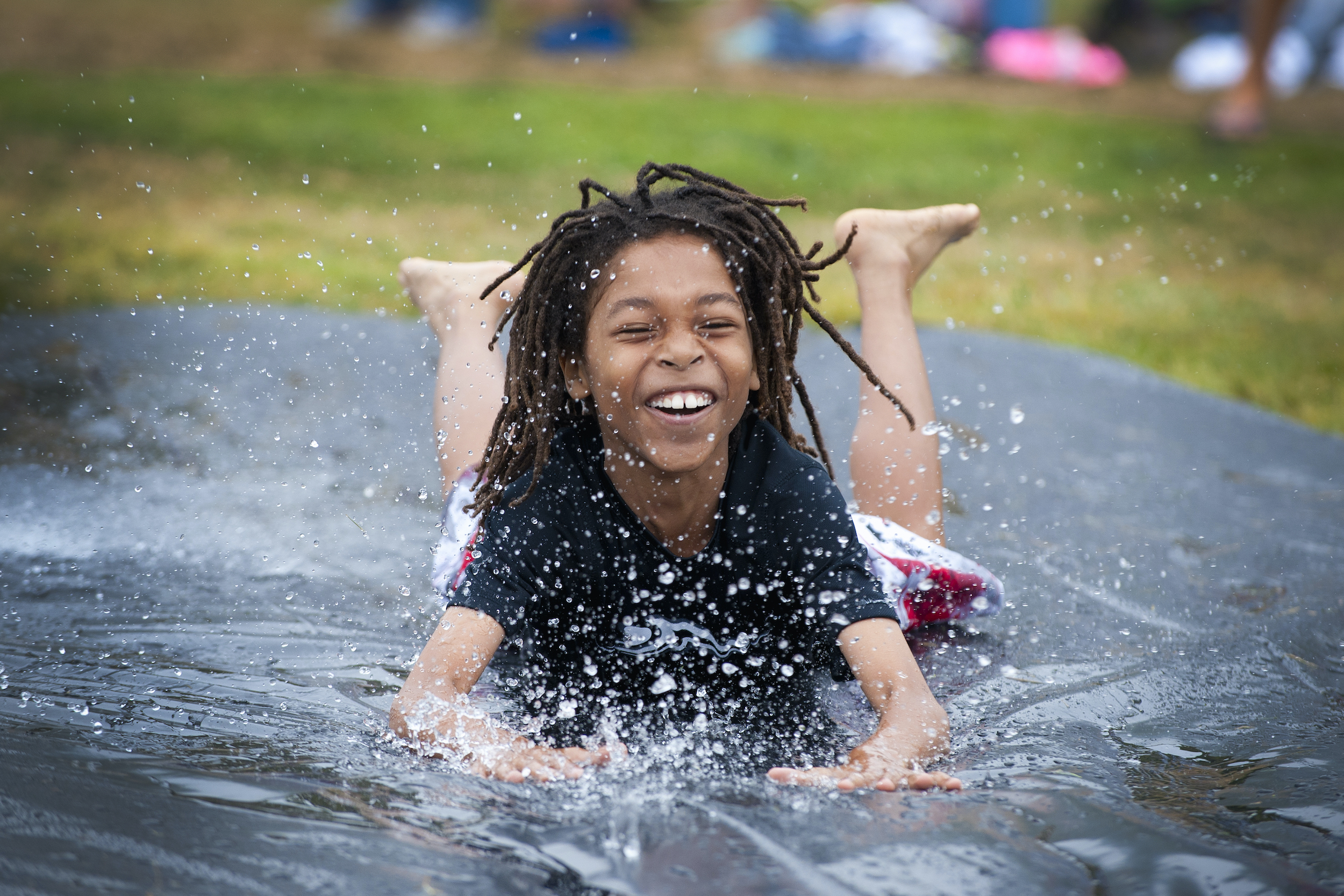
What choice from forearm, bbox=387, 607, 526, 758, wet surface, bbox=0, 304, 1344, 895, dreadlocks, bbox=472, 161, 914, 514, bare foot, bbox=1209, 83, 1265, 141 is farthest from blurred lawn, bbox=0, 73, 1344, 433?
forearm, bbox=387, 607, 526, 758

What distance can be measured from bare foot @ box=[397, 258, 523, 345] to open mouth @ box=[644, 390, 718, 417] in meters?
0.98

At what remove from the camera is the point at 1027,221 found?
25.6ft

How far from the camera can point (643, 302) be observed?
7.10ft

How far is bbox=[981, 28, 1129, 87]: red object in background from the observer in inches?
452

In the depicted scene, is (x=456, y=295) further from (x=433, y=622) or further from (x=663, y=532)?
(x=663, y=532)

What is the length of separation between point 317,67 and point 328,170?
3178 millimetres

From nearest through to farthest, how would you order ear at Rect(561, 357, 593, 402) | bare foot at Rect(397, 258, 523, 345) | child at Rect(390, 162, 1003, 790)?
child at Rect(390, 162, 1003, 790) → ear at Rect(561, 357, 593, 402) → bare foot at Rect(397, 258, 523, 345)

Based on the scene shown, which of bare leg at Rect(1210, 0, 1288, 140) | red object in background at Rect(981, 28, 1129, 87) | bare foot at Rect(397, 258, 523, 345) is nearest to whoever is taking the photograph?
bare foot at Rect(397, 258, 523, 345)

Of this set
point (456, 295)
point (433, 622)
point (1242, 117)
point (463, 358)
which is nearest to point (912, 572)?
point (433, 622)

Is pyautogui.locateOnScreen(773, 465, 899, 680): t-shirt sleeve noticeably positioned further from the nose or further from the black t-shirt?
the nose

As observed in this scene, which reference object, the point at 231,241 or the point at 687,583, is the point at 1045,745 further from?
the point at 231,241

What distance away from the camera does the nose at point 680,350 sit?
84.7 inches

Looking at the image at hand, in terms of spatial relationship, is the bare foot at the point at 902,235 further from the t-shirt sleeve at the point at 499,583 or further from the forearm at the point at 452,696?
the forearm at the point at 452,696

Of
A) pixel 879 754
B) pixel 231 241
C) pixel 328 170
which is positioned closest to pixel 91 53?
pixel 328 170
